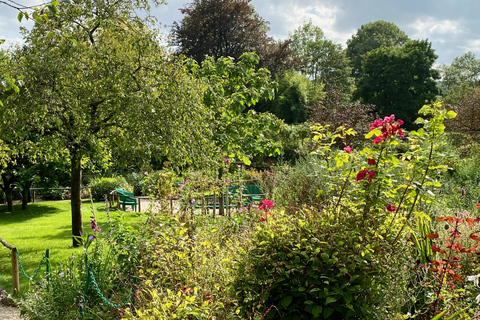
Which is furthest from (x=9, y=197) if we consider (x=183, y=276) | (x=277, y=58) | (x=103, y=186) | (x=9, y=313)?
(x=277, y=58)

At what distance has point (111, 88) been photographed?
5.61m

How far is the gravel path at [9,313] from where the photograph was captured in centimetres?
457

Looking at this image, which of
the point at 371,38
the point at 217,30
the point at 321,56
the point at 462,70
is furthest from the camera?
the point at 462,70

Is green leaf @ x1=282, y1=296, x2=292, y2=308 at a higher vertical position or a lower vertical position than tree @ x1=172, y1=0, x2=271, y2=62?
lower

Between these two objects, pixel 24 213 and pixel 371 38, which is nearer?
pixel 24 213

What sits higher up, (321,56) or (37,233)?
(321,56)

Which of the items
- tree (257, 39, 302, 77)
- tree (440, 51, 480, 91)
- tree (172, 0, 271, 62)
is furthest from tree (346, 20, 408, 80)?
tree (172, 0, 271, 62)

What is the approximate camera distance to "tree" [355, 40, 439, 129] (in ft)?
92.5

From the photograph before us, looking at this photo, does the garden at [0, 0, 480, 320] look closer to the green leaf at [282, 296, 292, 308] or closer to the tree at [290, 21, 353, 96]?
the green leaf at [282, 296, 292, 308]

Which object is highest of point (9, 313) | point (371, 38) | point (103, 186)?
point (371, 38)

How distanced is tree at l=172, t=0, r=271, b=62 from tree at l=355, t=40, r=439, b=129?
10869 mm

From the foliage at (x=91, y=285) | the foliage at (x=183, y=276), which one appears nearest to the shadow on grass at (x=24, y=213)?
the foliage at (x=91, y=285)

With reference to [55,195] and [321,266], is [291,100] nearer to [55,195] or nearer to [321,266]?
[55,195]

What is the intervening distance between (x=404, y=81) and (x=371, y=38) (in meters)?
19.1
